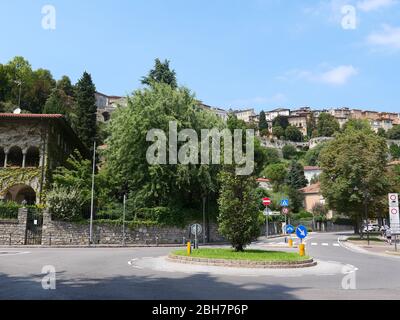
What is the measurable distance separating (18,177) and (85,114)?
27596 mm

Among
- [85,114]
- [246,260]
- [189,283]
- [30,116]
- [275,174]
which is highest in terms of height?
[85,114]

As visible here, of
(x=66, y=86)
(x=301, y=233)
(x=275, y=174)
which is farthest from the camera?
(x=275, y=174)

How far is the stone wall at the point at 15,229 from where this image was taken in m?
31.5

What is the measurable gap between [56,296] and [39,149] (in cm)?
3130

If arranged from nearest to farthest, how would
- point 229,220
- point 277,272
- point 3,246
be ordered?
point 277,272, point 229,220, point 3,246

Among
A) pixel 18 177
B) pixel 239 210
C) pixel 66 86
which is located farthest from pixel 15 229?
pixel 66 86

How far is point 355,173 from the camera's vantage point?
38.3 meters

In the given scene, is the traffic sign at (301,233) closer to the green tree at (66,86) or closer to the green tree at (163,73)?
the green tree at (163,73)

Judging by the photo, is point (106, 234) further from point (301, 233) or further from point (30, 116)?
point (301, 233)

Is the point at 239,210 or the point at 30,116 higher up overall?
the point at 30,116

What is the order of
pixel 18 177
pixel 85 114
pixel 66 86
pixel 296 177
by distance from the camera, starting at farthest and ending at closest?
pixel 296 177 → pixel 66 86 → pixel 85 114 → pixel 18 177
